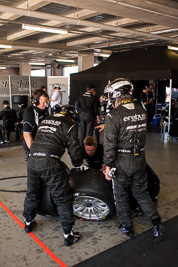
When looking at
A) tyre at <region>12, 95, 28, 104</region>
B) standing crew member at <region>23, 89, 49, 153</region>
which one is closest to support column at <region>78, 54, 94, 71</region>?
tyre at <region>12, 95, 28, 104</region>

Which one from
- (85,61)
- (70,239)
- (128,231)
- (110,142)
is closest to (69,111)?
(110,142)

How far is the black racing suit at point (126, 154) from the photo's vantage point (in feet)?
9.20

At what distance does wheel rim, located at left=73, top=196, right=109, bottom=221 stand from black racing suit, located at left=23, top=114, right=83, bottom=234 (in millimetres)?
401

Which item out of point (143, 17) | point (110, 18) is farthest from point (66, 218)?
point (110, 18)

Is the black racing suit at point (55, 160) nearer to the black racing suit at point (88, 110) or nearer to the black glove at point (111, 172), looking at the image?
the black glove at point (111, 172)

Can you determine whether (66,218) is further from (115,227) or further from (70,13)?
(70,13)

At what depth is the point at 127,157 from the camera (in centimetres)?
285

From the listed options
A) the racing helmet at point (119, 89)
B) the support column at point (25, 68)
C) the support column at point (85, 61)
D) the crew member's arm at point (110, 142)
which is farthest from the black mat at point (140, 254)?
the support column at point (25, 68)

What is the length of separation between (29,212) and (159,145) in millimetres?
5487

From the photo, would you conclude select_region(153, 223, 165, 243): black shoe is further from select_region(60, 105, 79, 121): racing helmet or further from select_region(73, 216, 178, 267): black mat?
select_region(60, 105, 79, 121): racing helmet

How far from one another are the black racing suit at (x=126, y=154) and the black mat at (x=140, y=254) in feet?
0.82

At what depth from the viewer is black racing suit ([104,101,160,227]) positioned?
110 inches

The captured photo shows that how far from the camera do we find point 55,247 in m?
2.79

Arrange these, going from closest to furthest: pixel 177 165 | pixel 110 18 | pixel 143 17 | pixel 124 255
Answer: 1. pixel 124 255
2. pixel 177 165
3. pixel 143 17
4. pixel 110 18
